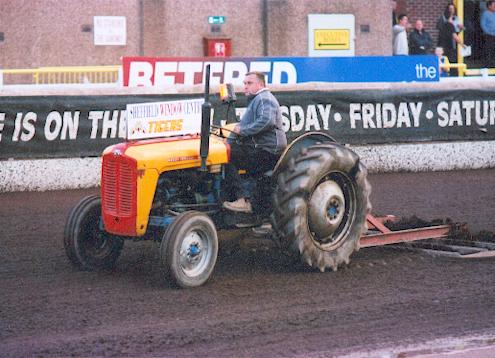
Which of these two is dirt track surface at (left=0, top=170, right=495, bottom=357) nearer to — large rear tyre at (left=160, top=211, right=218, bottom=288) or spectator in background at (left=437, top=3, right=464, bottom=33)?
large rear tyre at (left=160, top=211, right=218, bottom=288)

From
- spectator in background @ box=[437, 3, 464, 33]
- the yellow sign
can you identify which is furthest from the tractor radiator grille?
the yellow sign

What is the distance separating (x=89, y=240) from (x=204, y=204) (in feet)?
3.50

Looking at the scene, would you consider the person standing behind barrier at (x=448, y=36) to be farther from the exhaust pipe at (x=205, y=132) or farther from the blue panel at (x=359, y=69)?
the exhaust pipe at (x=205, y=132)

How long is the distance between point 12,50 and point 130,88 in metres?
6.68

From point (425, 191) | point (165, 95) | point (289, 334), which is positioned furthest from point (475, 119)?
point (289, 334)

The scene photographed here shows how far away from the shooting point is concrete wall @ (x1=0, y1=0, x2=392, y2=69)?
21.0 metres

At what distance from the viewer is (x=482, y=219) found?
11.8 meters

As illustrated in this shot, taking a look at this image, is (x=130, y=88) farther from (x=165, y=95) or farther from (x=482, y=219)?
(x=482, y=219)

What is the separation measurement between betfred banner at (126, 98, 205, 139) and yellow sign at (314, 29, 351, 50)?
1457 centimetres

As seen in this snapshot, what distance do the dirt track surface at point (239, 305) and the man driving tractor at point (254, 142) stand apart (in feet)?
2.29

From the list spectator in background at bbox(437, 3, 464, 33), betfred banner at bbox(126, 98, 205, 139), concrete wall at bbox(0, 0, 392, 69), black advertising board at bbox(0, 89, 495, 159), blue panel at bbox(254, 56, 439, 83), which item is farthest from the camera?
spectator in background at bbox(437, 3, 464, 33)

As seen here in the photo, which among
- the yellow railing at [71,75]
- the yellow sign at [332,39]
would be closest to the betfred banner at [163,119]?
the yellow railing at [71,75]

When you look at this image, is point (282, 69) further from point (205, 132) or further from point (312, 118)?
point (205, 132)

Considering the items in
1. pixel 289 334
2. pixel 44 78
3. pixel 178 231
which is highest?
pixel 44 78
